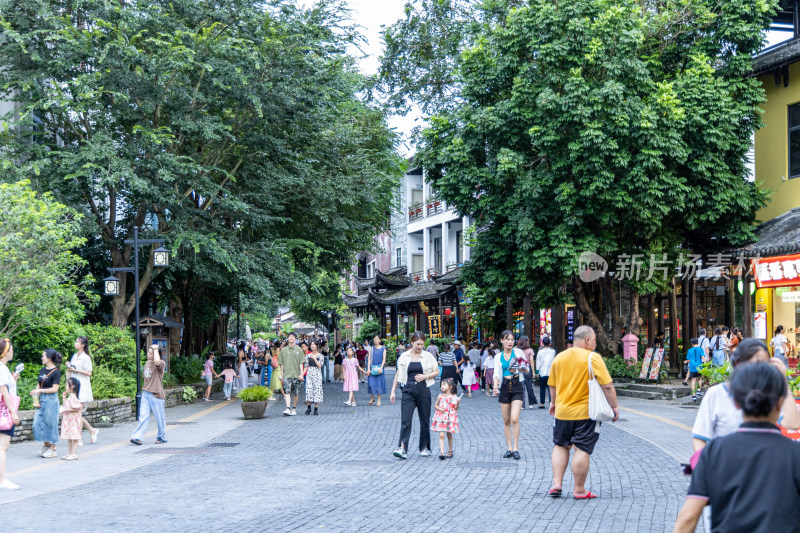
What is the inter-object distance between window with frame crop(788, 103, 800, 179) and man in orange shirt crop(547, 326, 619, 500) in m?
17.1

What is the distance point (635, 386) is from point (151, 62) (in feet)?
51.7

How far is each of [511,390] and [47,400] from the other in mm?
7083

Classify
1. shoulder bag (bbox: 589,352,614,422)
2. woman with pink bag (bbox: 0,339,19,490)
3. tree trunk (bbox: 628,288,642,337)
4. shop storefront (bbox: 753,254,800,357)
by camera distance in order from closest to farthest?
shoulder bag (bbox: 589,352,614,422), woman with pink bag (bbox: 0,339,19,490), shop storefront (bbox: 753,254,800,357), tree trunk (bbox: 628,288,642,337)

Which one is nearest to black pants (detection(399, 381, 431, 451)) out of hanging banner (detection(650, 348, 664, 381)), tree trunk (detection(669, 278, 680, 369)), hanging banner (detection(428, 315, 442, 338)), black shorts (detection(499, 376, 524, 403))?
black shorts (detection(499, 376, 524, 403))

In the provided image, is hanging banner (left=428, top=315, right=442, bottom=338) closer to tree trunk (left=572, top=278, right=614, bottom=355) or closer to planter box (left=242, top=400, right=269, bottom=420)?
tree trunk (left=572, top=278, right=614, bottom=355)

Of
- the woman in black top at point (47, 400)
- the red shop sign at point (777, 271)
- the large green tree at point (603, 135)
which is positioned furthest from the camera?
the large green tree at point (603, 135)

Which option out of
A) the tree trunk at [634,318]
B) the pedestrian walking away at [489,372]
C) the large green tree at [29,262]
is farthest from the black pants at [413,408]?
the tree trunk at [634,318]

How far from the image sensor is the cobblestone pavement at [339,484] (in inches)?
318

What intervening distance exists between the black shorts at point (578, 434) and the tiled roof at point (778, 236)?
485 inches

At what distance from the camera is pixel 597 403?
8.69 m

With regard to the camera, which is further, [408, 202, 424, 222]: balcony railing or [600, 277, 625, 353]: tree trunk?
[408, 202, 424, 222]: balcony railing

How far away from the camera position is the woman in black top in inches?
515

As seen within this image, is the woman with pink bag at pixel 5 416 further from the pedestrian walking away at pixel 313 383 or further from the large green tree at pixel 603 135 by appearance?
the large green tree at pixel 603 135

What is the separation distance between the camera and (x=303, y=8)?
2556cm
